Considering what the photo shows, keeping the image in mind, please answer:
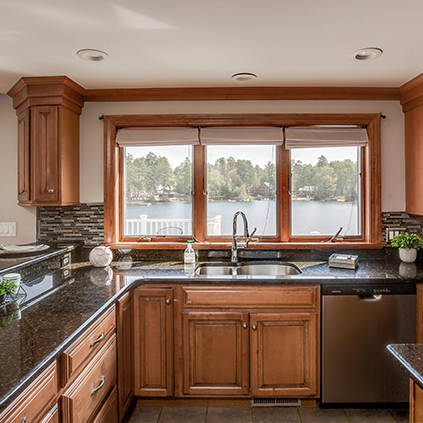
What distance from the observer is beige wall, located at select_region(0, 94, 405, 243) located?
301cm

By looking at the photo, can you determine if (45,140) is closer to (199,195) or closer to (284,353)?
(199,195)

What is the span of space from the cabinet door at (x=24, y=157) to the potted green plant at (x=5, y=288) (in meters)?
1.10

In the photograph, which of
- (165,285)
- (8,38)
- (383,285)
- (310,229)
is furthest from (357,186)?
(8,38)

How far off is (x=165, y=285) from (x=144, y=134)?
4.33 feet

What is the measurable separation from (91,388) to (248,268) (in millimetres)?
1547

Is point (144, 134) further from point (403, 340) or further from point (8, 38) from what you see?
point (403, 340)

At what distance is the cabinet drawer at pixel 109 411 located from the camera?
1818 mm

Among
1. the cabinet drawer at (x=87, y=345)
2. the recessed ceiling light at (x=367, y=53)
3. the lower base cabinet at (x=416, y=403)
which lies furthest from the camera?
the recessed ceiling light at (x=367, y=53)

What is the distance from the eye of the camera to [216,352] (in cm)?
241

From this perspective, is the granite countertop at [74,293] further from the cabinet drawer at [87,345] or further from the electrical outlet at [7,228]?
the electrical outlet at [7,228]

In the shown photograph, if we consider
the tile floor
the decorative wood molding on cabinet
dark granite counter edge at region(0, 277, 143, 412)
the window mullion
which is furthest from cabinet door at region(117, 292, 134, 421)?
the decorative wood molding on cabinet

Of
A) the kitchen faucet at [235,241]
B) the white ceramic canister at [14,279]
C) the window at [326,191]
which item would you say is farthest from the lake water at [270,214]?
the white ceramic canister at [14,279]

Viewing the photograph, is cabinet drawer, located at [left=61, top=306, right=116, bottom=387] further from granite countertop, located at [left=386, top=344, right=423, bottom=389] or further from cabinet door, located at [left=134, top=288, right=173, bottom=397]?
granite countertop, located at [left=386, top=344, right=423, bottom=389]

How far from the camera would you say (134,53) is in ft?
7.47
